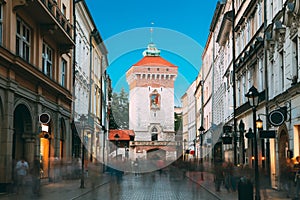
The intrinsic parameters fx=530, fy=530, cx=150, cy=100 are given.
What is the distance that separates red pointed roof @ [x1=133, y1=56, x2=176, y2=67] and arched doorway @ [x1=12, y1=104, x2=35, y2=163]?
11473 mm

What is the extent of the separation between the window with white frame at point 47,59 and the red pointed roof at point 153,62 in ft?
45.6

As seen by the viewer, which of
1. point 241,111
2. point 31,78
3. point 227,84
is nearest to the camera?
point 31,78

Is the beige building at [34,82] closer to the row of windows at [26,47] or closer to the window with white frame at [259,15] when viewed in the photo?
the row of windows at [26,47]

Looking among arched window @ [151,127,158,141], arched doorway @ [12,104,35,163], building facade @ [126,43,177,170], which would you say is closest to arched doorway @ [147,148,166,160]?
building facade @ [126,43,177,170]

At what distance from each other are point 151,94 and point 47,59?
1356 centimetres

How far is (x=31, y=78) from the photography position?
25.9 meters

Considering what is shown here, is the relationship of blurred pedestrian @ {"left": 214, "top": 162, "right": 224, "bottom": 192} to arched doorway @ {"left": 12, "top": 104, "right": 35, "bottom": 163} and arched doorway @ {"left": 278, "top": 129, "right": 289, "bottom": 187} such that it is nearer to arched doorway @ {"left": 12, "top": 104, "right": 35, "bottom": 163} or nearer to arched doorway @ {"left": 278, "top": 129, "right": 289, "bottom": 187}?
arched doorway @ {"left": 278, "top": 129, "right": 289, "bottom": 187}

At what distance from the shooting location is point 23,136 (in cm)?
2725

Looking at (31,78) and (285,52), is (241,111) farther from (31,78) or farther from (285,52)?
(31,78)

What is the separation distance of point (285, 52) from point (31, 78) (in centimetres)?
1207

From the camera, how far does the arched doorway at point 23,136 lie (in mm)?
26938

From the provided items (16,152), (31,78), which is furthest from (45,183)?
(31,78)

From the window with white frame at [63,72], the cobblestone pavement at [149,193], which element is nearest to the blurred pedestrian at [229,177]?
the cobblestone pavement at [149,193]

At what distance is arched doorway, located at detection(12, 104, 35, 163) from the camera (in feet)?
88.4
